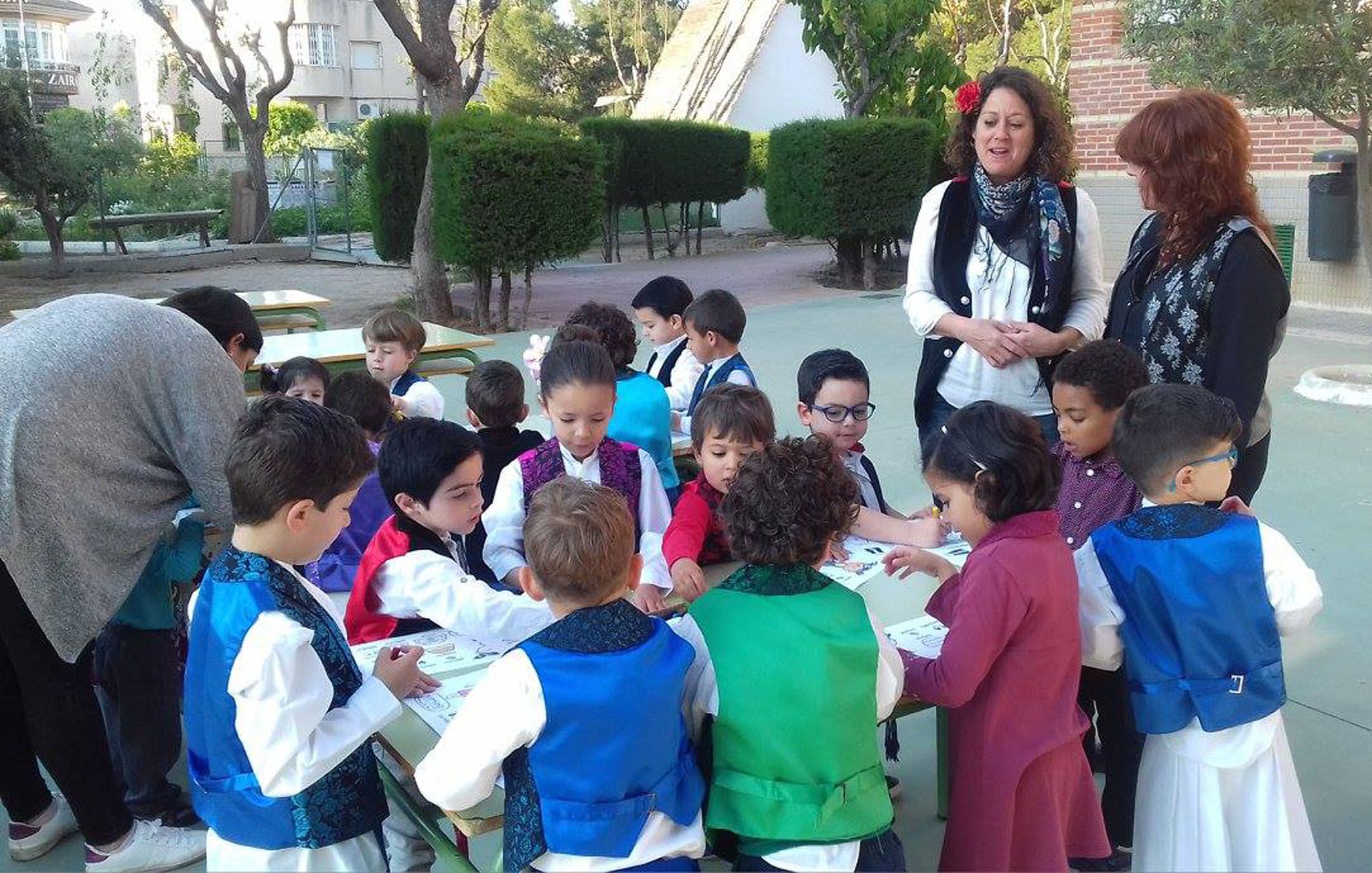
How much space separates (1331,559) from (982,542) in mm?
3231

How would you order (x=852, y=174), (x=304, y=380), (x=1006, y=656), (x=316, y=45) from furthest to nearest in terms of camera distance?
(x=316, y=45) → (x=852, y=174) → (x=304, y=380) → (x=1006, y=656)

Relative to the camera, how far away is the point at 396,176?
41.9 ft

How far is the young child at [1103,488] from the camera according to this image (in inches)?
103

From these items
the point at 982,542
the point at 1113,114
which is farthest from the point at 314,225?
the point at 982,542

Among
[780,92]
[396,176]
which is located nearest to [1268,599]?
[396,176]

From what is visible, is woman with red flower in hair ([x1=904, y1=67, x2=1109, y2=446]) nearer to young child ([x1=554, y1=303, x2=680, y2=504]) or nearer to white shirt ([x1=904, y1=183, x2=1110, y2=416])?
white shirt ([x1=904, y1=183, x2=1110, y2=416])

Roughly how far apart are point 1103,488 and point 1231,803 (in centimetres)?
74

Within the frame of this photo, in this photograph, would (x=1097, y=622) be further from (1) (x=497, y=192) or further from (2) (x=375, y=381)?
(1) (x=497, y=192)

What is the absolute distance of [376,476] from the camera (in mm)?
3439

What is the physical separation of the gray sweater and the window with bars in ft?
172

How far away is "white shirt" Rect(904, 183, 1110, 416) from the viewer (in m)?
3.22

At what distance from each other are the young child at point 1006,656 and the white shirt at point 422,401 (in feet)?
8.71

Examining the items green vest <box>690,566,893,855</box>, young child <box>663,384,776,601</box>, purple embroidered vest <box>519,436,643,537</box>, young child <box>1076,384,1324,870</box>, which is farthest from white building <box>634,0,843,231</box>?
green vest <box>690,566,893,855</box>

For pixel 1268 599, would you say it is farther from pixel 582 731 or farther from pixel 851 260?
pixel 851 260
